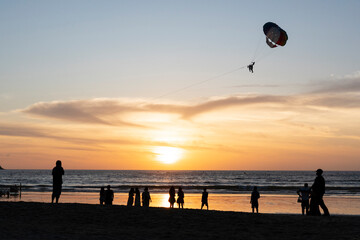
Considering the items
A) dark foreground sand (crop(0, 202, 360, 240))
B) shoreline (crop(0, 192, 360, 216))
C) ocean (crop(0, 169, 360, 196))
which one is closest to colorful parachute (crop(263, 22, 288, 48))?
shoreline (crop(0, 192, 360, 216))

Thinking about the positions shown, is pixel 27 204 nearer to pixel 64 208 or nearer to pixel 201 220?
pixel 64 208

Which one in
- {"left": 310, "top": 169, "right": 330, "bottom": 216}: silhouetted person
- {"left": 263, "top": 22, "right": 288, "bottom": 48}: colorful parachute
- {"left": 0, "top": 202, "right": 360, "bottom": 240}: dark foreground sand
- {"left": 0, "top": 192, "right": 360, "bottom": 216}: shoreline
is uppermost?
{"left": 263, "top": 22, "right": 288, "bottom": 48}: colorful parachute

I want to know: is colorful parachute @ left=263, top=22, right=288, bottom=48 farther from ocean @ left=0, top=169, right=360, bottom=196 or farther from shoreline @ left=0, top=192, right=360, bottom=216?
ocean @ left=0, top=169, right=360, bottom=196

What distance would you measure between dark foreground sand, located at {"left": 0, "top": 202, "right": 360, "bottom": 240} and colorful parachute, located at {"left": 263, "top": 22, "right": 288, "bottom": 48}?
14958 mm

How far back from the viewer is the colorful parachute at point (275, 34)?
27453 mm

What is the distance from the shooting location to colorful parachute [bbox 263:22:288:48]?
2745 centimetres

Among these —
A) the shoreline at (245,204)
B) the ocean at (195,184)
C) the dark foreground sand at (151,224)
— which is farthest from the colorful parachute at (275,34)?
the ocean at (195,184)

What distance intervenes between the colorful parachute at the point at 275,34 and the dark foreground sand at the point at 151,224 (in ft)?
49.1

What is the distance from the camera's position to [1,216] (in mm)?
13961

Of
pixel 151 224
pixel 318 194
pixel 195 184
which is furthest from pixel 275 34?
pixel 195 184

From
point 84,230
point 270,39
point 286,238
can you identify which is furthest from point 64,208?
point 270,39

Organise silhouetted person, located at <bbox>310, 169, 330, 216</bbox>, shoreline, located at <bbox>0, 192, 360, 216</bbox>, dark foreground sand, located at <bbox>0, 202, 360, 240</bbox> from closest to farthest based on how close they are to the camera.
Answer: dark foreground sand, located at <bbox>0, 202, 360, 240</bbox>
silhouetted person, located at <bbox>310, 169, 330, 216</bbox>
shoreline, located at <bbox>0, 192, 360, 216</bbox>

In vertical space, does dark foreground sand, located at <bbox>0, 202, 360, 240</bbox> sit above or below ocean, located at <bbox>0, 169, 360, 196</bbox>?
below

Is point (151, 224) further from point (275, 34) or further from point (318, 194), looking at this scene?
point (275, 34)
